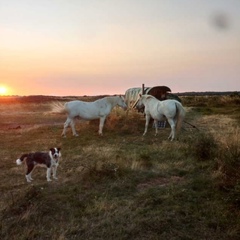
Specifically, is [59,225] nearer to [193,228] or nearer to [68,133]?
[193,228]

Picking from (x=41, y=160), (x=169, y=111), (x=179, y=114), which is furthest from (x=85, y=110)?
(x=41, y=160)

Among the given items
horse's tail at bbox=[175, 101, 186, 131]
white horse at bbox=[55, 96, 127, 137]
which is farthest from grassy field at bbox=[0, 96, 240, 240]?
white horse at bbox=[55, 96, 127, 137]

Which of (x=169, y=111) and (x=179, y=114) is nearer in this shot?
(x=179, y=114)

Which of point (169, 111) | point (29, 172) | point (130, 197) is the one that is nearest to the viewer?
point (130, 197)

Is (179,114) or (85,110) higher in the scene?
(85,110)

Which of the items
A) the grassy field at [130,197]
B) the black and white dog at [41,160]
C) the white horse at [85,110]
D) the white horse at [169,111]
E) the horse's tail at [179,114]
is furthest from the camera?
the white horse at [85,110]

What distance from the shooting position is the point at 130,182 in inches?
293

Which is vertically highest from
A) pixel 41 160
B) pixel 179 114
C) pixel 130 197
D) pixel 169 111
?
pixel 169 111

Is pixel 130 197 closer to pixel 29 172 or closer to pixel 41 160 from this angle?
pixel 41 160

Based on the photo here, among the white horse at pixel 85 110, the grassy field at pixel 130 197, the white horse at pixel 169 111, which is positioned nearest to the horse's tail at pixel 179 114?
the white horse at pixel 169 111

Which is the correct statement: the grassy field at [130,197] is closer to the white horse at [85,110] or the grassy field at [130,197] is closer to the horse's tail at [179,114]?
the horse's tail at [179,114]

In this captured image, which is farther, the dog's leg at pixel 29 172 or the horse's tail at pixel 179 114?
the horse's tail at pixel 179 114

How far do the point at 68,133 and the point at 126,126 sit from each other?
2.93 metres

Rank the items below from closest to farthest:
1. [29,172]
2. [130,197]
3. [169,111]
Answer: [130,197] → [29,172] → [169,111]
